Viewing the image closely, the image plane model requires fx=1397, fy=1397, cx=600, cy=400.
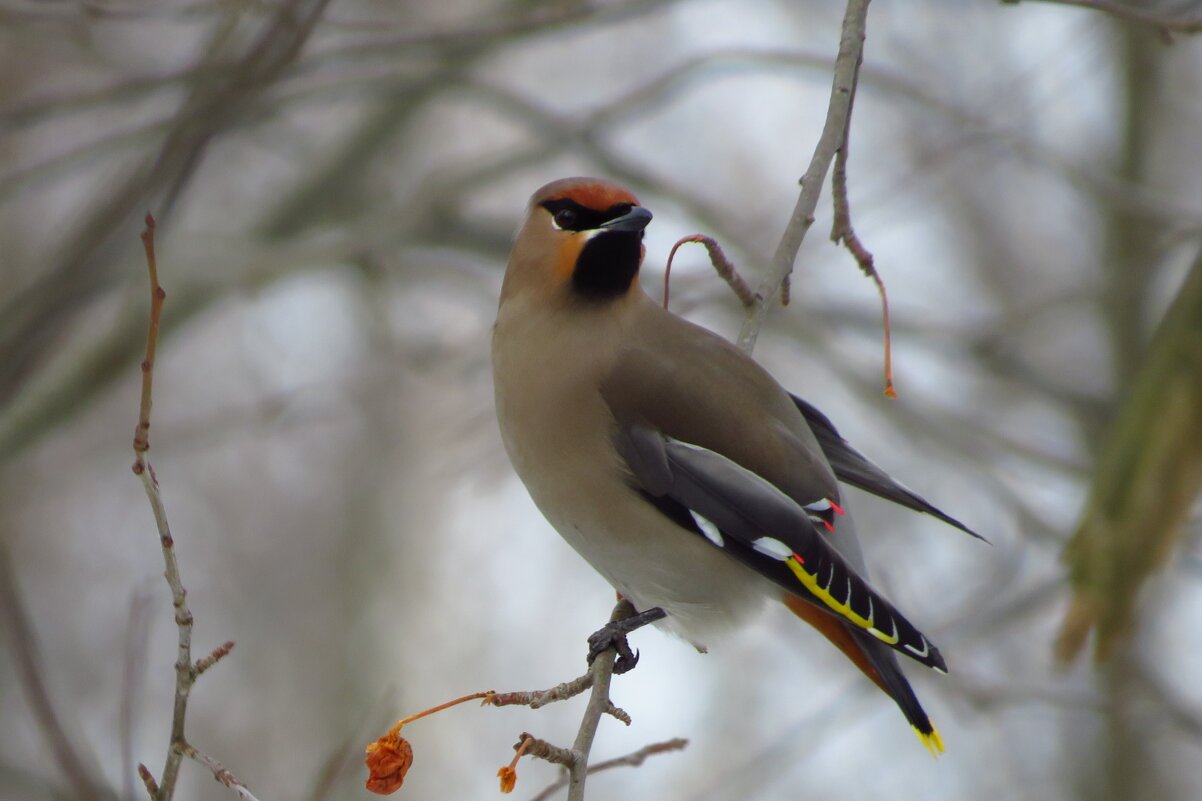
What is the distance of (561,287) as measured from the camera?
3.70 metres

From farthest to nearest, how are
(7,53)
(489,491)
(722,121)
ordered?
(722,121)
(7,53)
(489,491)

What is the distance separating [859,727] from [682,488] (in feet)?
24.4

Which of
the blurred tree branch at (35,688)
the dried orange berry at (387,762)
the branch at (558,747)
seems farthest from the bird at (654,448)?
the blurred tree branch at (35,688)

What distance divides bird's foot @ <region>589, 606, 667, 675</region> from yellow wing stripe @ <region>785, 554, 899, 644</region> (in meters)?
0.47

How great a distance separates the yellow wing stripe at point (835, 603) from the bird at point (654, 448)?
2 cm

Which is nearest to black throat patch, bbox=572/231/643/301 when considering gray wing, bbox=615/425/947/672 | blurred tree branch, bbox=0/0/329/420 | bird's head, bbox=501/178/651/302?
bird's head, bbox=501/178/651/302

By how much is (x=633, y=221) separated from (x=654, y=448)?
1.88ft

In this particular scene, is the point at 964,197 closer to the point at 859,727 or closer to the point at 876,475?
the point at 859,727

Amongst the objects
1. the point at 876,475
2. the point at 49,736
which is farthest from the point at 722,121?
the point at 49,736

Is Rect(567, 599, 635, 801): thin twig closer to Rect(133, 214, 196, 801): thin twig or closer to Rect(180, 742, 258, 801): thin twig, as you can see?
Rect(180, 742, 258, 801): thin twig

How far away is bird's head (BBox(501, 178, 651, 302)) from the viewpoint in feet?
11.8

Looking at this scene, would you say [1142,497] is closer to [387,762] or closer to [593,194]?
[593,194]

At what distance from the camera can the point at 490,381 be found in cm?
771

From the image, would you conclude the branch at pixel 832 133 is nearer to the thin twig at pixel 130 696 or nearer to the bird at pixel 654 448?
the bird at pixel 654 448
